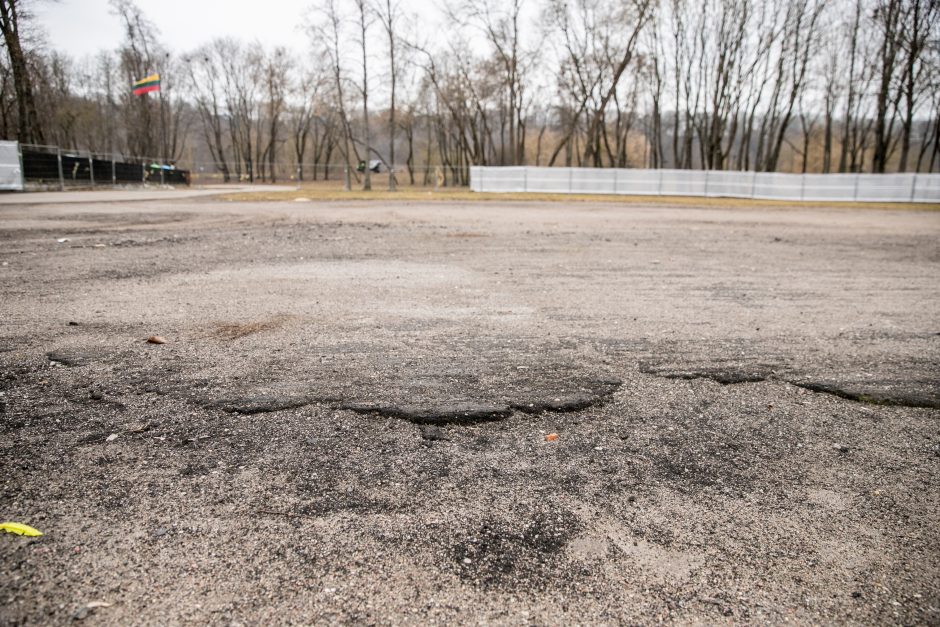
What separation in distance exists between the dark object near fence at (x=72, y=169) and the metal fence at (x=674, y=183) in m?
19.2

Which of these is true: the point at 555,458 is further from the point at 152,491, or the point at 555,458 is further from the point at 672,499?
the point at 152,491

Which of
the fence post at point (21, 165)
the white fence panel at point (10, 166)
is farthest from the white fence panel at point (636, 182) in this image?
the white fence panel at point (10, 166)

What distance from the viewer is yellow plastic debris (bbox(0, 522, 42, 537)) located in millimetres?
1839

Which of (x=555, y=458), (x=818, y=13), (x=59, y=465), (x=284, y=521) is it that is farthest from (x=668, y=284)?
(x=818, y=13)

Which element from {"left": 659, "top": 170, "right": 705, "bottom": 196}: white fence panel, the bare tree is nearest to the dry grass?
{"left": 659, "top": 170, "right": 705, "bottom": 196}: white fence panel

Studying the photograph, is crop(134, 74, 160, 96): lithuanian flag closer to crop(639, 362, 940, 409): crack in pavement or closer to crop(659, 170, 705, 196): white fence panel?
crop(659, 170, 705, 196): white fence panel

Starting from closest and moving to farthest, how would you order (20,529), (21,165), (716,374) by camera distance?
(20,529) → (716,374) → (21,165)

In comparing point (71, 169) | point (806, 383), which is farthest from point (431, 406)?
point (71, 169)

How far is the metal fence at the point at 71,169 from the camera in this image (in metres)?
21.5

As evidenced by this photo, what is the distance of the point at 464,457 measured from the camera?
7.98 feet

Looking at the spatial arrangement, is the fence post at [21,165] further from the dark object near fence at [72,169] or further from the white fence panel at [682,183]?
the white fence panel at [682,183]

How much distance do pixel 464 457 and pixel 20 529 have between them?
5.29ft

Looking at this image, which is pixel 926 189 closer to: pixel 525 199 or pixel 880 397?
pixel 525 199

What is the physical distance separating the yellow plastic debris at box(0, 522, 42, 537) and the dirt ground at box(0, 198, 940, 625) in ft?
0.09
